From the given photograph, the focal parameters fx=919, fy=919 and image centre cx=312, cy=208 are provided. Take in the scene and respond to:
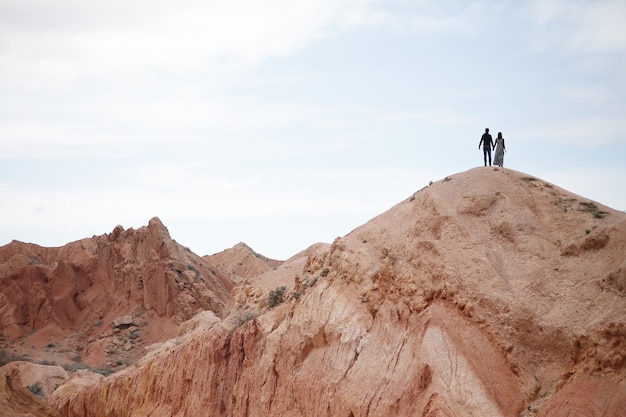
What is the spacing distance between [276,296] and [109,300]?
33.3 meters

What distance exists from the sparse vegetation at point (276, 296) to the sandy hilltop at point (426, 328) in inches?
3.7

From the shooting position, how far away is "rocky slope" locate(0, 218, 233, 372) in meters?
53.4

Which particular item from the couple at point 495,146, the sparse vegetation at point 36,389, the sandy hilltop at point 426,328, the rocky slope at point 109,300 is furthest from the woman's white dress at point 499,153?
the rocky slope at point 109,300

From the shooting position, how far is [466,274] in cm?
2230

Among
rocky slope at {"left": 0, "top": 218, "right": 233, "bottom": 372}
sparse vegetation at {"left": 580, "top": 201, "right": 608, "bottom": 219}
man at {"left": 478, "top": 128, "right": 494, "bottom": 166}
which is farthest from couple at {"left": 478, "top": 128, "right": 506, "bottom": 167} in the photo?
rocky slope at {"left": 0, "top": 218, "right": 233, "bottom": 372}

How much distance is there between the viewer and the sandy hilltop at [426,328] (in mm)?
20109

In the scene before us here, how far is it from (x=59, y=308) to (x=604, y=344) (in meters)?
47.9

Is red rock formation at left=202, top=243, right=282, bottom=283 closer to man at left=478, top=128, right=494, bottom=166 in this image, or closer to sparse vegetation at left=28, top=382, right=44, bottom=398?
sparse vegetation at left=28, top=382, right=44, bottom=398

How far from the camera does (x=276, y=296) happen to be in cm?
2884

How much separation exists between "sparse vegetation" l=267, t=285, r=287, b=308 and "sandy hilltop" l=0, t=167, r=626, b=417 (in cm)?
9

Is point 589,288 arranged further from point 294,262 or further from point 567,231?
point 294,262

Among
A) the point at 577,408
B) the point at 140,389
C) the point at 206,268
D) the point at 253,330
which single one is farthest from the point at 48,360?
the point at 577,408

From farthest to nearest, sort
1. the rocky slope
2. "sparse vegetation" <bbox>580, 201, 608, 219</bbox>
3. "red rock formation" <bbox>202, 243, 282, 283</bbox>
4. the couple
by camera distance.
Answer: "red rock formation" <bbox>202, 243, 282, 283</bbox> → the rocky slope → the couple → "sparse vegetation" <bbox>580, 201, 608, 219</bbox>

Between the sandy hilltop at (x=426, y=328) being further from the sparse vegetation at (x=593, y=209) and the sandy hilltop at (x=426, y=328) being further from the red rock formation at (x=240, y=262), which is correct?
the red rock formation at (x=240, y=262)
